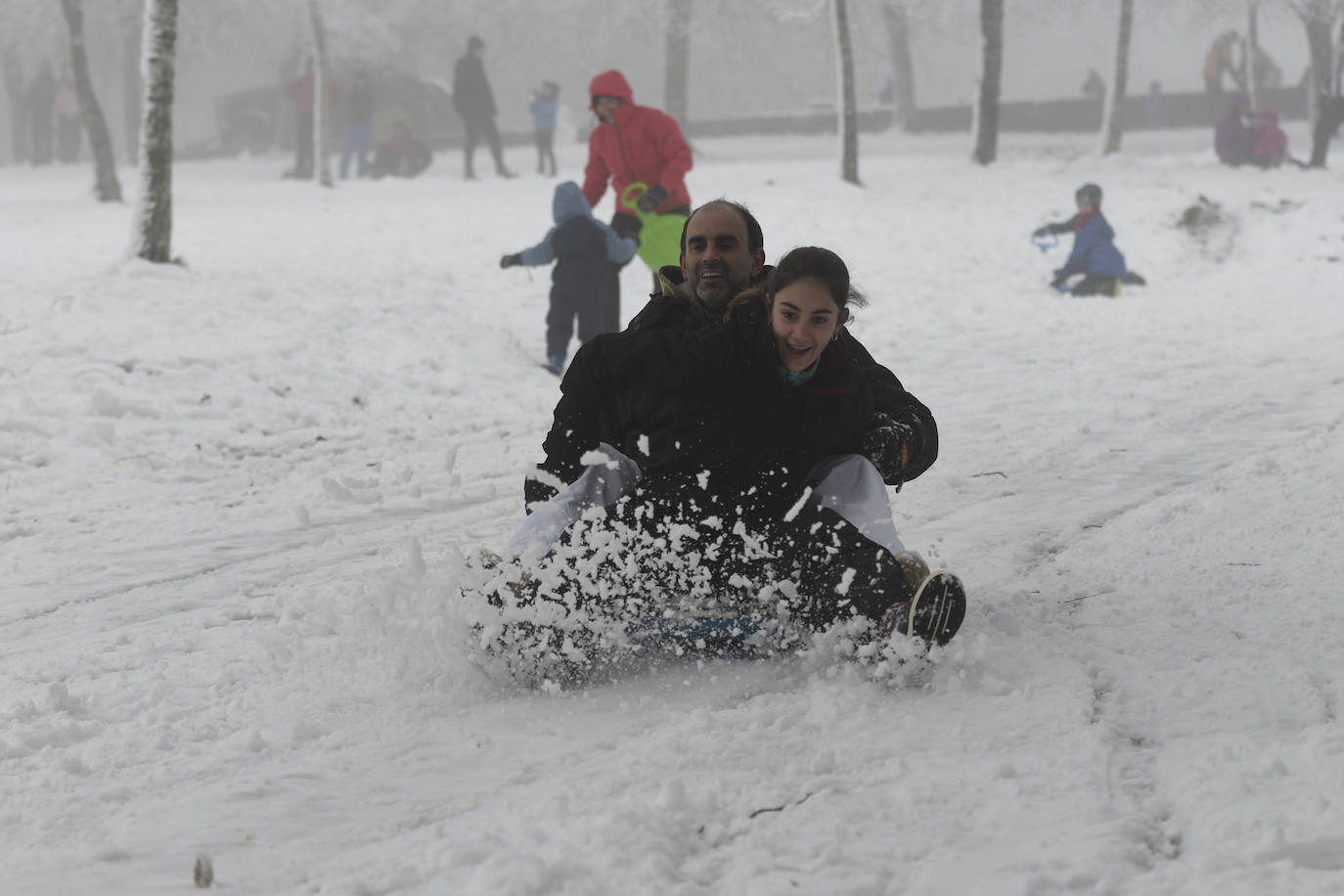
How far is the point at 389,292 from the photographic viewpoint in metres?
10.2

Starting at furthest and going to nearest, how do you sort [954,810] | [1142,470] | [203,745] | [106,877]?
1. [1142,470]
2. [203,745]
3. [954,810]
4. [106,877]

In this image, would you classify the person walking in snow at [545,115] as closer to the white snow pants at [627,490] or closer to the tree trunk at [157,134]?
the tree trunk at [157,134]

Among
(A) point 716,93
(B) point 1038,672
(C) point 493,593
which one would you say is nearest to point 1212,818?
(B) point 1038,672

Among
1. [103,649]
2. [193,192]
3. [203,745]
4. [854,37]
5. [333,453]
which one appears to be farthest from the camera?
[854,37]

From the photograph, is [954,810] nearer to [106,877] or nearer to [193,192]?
[106,877]

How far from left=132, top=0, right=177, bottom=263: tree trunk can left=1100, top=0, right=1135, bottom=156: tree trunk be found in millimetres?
14342

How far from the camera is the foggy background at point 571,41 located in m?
26.9

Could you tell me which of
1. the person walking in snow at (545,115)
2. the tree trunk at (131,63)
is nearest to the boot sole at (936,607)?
the person walking in snow at (545,115)

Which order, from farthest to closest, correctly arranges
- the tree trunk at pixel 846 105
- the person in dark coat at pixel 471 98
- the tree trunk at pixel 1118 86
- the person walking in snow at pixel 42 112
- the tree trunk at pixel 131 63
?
the person walking in snow at pixel 42 112
the tree trunk at pixel 131 63
the person in dark coat at pixel 471 98
the tree trunk at pixel 1118 86
the tree trunk at pixel 846 105

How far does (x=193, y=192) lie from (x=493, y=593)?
52.4 ft

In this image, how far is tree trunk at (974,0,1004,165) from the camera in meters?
17.5

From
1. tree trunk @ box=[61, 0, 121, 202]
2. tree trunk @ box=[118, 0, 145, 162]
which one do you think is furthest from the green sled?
tree trunk @ box=[118, 0, 145, 162]

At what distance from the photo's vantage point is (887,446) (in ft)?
11.9

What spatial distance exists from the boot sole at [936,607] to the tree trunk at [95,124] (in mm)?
15840
